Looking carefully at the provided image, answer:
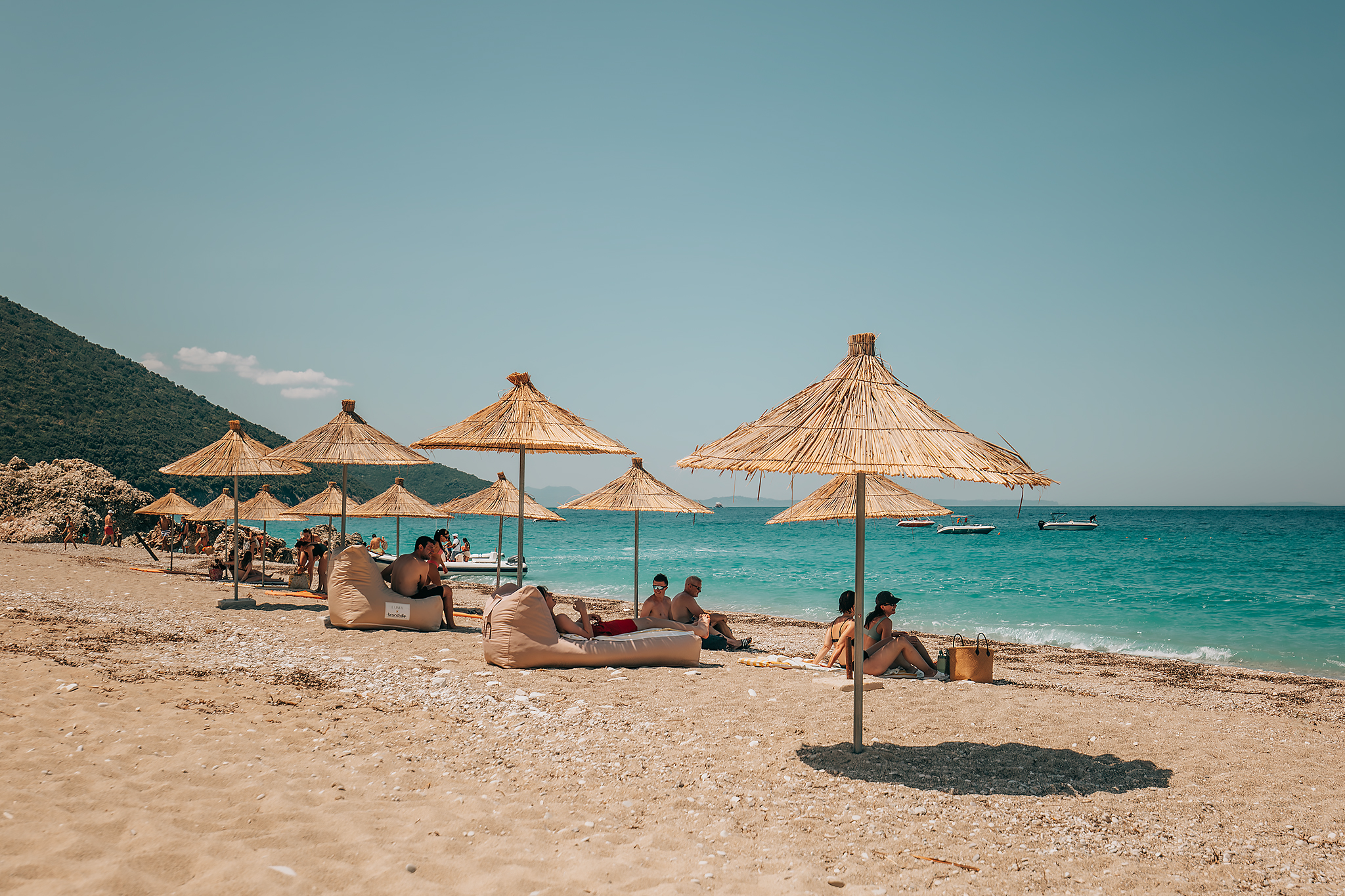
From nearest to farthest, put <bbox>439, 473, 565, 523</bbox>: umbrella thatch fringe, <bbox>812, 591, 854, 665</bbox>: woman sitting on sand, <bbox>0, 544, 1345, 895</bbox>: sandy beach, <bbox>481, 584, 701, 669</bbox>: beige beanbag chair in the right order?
<bbox>0, 544, 1345, 895</bbox>: sandy beach
<bbox>481, 584, 701, 669</bbox>: beige beanbag chair
<bbox>812, 591, 854, 665</bbox>: woman sitting on sand
<bbox>439, 473, 565, 523</bbox>: umbrella thatch fringe

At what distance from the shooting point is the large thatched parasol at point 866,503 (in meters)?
9.93

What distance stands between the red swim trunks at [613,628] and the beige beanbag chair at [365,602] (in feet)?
9.44

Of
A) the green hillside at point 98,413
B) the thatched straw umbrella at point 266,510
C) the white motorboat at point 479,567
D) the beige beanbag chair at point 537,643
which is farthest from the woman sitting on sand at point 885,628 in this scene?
the green hillside at point 98,413

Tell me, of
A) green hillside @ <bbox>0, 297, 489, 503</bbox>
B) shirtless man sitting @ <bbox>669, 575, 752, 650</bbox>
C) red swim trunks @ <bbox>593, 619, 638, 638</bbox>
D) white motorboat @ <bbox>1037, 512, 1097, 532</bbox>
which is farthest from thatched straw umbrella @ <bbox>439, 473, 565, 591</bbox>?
white motorboat @ <bbox>1037, 512, 1097, 532</bbox>

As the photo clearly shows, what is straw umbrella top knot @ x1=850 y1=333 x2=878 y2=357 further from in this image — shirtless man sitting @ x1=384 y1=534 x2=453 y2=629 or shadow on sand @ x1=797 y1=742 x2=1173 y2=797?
shirtless man sitting @ x1=384 y1=534 x2=453 y2=629

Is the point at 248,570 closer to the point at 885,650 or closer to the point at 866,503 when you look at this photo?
the point at 866,503

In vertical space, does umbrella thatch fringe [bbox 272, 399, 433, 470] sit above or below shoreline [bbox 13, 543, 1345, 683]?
above

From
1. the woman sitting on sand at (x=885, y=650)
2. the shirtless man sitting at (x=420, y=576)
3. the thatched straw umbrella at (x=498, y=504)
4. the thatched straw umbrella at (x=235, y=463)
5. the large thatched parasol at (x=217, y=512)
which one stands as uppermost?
the thatched straw umbrella at (x=235, y=463)

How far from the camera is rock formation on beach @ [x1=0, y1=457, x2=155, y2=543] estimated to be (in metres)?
26.5

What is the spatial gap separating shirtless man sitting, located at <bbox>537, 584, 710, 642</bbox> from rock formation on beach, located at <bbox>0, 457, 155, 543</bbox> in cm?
2625

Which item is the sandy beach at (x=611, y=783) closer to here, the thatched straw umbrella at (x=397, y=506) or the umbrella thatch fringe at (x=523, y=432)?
the umbrella thatch fringe at (x=523, y=432)

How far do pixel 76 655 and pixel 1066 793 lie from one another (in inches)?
303

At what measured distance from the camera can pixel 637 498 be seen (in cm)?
1155

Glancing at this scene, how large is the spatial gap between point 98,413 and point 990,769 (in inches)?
2373
